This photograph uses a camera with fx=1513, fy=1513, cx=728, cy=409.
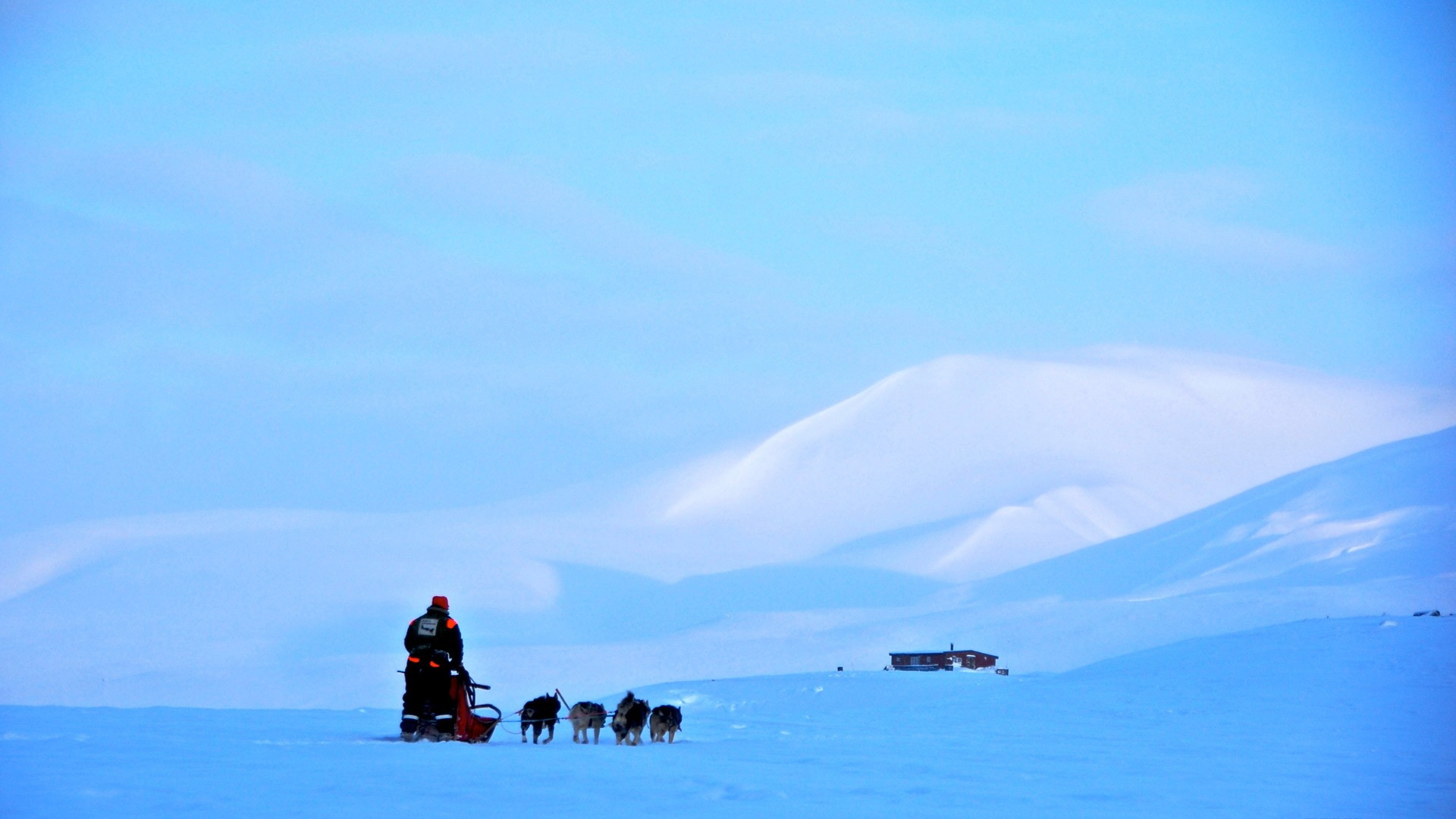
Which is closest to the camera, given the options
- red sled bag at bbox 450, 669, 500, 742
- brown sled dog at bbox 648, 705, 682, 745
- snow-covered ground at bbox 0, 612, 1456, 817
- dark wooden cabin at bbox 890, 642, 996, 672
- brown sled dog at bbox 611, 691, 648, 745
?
snow-covered ground at bbox 0, 612, 1456, 817

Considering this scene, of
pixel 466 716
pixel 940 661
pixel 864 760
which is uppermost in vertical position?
pixel 940 661

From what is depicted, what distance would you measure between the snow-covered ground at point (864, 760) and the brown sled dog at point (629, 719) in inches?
11.0

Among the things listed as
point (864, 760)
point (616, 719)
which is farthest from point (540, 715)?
point (864, 760)

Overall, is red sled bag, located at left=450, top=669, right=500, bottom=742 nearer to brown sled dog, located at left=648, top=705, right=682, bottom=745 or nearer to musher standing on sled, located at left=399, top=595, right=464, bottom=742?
musher standing on sled, located at left=399, top=595, right=464, bottom=742

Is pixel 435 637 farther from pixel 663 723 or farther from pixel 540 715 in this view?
pixel 663 723

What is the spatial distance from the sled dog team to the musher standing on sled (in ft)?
2.97

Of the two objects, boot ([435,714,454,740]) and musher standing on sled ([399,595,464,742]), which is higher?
musher standing on sled ([399,595,464,742])

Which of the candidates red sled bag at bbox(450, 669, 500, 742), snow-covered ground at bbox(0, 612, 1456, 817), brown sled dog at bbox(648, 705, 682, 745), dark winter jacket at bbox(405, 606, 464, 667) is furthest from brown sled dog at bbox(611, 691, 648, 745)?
dark winter jacket at bbox(405, 606, 464, 667)

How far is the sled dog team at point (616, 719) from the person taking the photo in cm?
1408

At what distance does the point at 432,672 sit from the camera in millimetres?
13438

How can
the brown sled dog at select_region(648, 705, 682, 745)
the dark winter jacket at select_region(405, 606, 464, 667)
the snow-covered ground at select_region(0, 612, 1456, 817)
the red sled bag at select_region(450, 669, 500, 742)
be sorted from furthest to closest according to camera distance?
the brown sled dog at select_region(648, 705, 682, 745) < the red sled bag at select_region(450, 669, 500, 742) < the dark winter jacket at select_region(405, 606, 464, 667) < the snow-covered ground at select_region(0, 612, 1456, 817)

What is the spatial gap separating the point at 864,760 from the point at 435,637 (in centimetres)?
395

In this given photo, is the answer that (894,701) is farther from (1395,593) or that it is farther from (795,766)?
(1395,593)

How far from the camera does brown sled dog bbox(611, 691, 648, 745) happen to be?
14.0m
